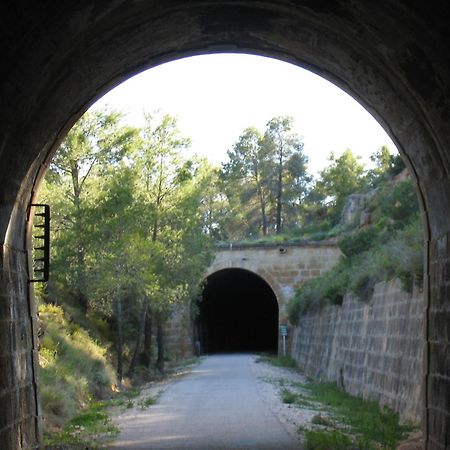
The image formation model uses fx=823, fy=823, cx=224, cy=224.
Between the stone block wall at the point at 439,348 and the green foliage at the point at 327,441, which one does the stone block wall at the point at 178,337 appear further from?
the stone block wall at the point at 439,348

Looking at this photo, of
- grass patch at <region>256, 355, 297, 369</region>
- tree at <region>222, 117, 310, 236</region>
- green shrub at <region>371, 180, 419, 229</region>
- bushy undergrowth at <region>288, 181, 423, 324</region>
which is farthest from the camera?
tree at <region>222, 117, 310, 236</region>

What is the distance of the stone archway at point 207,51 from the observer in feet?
24.6

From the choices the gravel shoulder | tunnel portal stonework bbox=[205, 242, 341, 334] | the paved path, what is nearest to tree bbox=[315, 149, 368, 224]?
tunnel portal stonework bbox=[205, 242, 341, 334]

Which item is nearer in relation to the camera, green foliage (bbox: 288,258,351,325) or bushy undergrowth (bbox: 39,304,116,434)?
bushy undergrowth (bbox: 39,304,116,434)

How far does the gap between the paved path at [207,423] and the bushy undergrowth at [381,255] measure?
3.71 meters

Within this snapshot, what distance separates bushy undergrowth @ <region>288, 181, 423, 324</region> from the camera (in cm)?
1557

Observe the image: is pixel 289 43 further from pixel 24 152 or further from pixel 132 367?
pixel 132 367

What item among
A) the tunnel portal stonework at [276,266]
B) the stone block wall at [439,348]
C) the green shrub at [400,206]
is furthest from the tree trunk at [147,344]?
the stone block wall at [439,348]

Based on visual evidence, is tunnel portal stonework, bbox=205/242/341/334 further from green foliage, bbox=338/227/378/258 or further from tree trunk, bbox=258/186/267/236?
tree trunk, bbox=258/186/267/236

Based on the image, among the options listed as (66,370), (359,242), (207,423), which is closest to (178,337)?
(359,242)

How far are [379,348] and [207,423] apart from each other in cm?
532

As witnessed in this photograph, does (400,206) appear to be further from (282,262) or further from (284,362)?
(282,262)

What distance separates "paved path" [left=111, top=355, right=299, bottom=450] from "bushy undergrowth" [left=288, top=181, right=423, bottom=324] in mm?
3713

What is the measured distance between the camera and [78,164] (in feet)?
80.2
